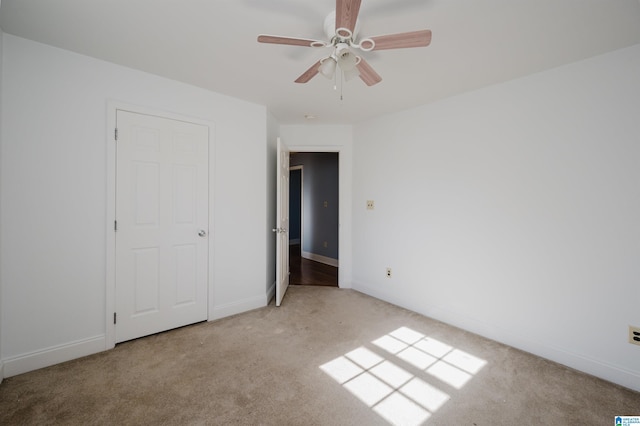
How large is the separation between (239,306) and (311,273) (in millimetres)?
1888

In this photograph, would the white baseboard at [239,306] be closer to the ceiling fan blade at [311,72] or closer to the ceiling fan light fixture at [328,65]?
the ceiling fan blade at [311,72]

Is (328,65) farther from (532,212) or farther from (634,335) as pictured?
(634,335)

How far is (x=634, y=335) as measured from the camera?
1896mm

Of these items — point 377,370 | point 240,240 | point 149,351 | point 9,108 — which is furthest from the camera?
point 240,240

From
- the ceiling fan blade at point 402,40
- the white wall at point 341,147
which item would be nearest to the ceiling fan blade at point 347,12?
the ceiling fan blade at point 402,40

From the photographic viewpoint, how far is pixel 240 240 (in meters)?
3.09

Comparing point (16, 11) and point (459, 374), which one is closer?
point (16, 11)

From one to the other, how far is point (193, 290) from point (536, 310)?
10.3 ft

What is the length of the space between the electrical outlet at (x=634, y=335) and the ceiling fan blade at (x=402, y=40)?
2.38 m

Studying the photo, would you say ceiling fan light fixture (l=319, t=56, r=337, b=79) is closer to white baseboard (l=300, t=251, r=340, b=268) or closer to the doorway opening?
the doorway opening

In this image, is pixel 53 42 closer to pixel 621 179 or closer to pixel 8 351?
pixel 8 351

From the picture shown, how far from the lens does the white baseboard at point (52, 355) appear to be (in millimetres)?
1919

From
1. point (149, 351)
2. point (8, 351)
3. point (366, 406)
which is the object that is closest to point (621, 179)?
point (366, 406)

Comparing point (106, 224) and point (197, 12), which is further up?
point (197, 12)
